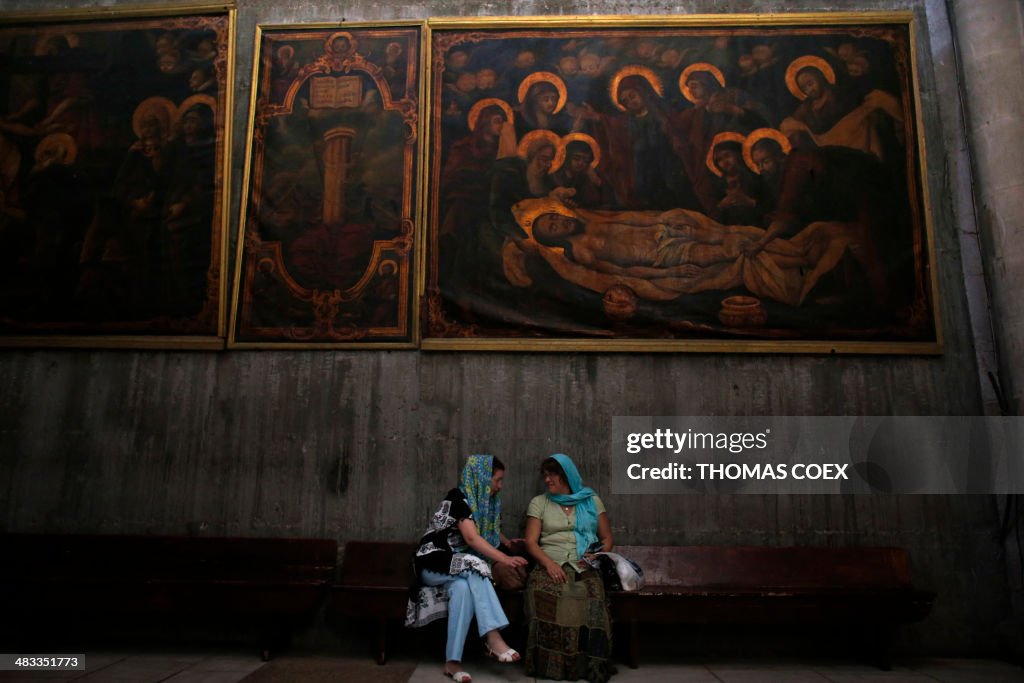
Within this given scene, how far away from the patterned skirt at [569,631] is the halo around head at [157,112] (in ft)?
17.0

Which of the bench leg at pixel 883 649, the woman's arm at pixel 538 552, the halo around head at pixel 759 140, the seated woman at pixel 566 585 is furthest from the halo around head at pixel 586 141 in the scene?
the bench leg at pixel 883 649

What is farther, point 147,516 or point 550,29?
point 550,29

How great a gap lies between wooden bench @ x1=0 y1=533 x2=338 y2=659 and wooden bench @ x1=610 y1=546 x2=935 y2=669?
2395mm

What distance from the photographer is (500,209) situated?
595 centimetres

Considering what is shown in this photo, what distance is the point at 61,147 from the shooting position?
625 cm

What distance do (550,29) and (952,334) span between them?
4.41m

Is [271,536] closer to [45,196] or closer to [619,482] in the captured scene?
[619,482]

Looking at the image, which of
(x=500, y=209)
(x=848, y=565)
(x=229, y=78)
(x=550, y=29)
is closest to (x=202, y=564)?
(x=500, y=209)

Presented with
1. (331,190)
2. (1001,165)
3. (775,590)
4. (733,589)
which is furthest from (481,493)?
(1001,165)

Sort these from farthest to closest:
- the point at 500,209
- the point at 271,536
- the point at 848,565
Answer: the point at 500,209 → the point at 271,536 → the point at 848,565

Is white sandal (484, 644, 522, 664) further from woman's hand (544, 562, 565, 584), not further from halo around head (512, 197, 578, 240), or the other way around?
halo around head (512, 197, 578, 240)

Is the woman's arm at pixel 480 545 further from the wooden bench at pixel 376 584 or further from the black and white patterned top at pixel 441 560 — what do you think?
the wooden bench at pixel 376 584

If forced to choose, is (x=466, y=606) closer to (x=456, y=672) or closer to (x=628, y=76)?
(x=456, y=672)

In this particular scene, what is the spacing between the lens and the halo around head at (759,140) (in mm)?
5969
